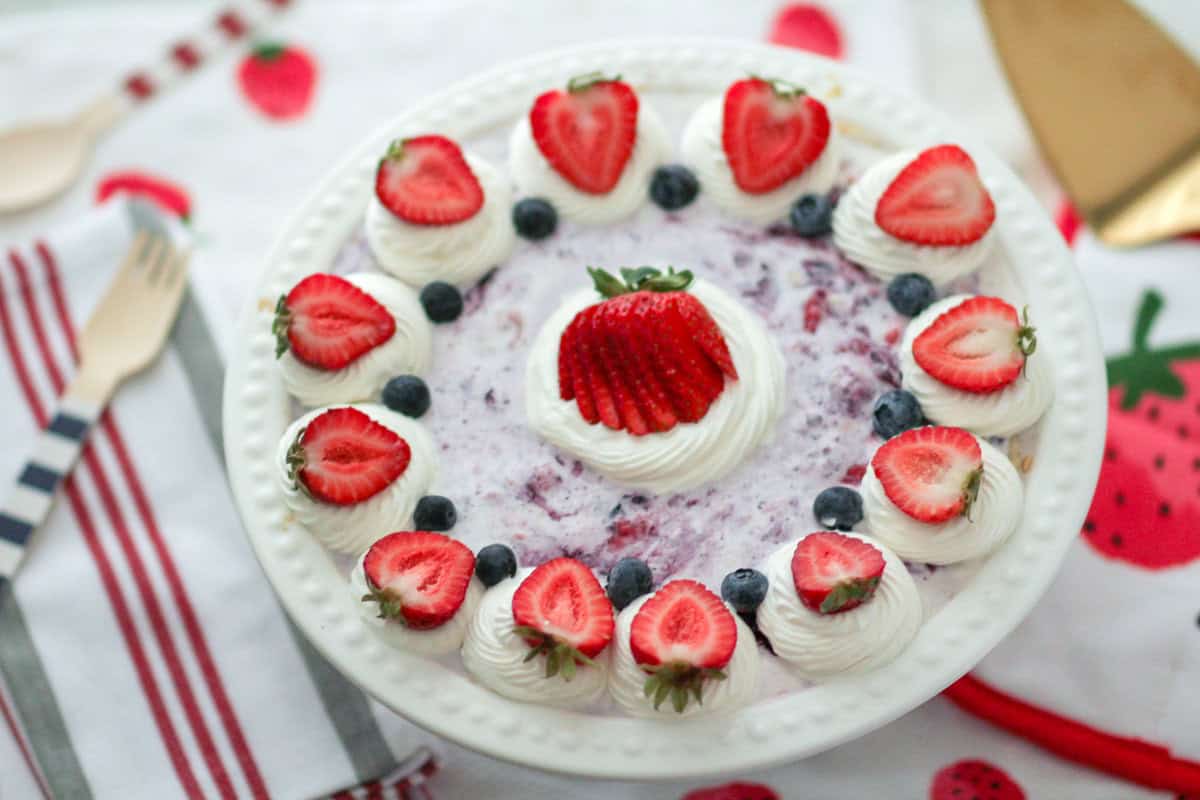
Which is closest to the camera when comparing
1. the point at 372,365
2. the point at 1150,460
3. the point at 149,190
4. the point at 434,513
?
the point at 434,513

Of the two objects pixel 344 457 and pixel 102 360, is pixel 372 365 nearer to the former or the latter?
pixel 344 457

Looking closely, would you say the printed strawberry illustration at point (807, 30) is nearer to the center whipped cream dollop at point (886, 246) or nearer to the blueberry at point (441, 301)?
the center whipped cream dollop at point (886, 246)

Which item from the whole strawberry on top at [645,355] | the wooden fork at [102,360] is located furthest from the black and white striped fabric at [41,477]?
the whole strawberry on top at [645,355]

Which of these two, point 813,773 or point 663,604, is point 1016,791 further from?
point 663,604

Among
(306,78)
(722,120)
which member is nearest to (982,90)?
(722,120)

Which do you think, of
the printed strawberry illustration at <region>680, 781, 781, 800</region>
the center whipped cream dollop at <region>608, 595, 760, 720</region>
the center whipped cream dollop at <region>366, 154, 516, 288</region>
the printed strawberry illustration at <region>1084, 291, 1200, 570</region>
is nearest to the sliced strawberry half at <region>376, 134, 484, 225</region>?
the center whipped cream dollop at <region>366, 154, 516, 288</region>

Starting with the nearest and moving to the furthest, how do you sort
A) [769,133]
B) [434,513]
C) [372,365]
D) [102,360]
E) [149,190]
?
[434,513] → [372,365] → [769,133] → [102,360] → [149,190]

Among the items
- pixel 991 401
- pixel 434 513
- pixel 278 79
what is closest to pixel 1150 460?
pixel 991 401
